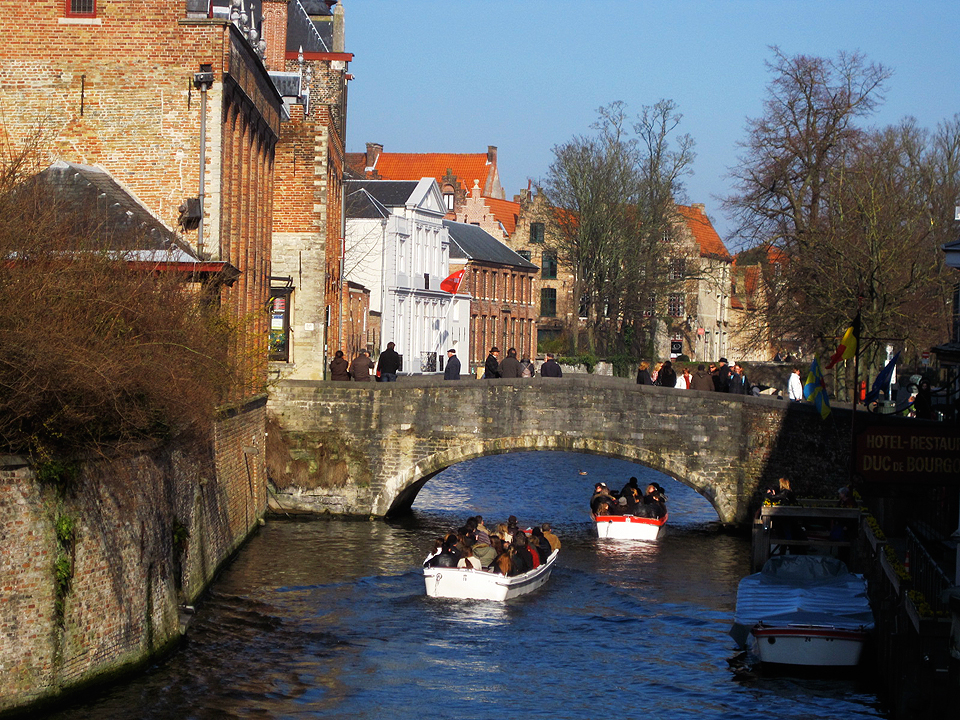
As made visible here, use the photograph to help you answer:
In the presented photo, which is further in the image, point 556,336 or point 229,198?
point 556,336

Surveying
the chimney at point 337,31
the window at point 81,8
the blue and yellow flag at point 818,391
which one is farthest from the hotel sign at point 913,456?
the chimney at point 337,31

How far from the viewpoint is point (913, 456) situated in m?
13.5

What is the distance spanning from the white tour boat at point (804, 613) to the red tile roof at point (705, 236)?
5883 centimetres

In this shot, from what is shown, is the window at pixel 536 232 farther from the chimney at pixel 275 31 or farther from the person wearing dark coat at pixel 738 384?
the person wearing dark coat at pixel 738 384

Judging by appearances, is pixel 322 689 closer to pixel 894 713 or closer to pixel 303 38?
pixel 894 713

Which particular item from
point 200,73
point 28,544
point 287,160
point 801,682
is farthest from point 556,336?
point 28,544

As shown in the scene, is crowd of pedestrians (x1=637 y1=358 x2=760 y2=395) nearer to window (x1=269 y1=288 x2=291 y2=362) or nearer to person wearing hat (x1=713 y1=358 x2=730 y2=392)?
person wearing hat (x1=713 y1=358 x2=730 y2=392)

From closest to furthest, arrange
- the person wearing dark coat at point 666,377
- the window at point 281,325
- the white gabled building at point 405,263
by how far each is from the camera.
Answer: the window at point 281,325 < the person wearing dark coat at point 666,377 < the white gabled building at point 405,263

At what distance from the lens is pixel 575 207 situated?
204 feet

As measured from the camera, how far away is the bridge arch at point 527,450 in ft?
92.2

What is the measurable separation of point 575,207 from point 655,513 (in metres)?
35.4

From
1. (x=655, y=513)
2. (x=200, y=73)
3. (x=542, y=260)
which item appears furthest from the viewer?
(x=542, y=260)

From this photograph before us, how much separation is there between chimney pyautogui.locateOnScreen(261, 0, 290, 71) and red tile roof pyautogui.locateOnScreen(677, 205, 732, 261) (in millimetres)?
43812

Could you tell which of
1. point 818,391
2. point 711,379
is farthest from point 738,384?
point 818,391
